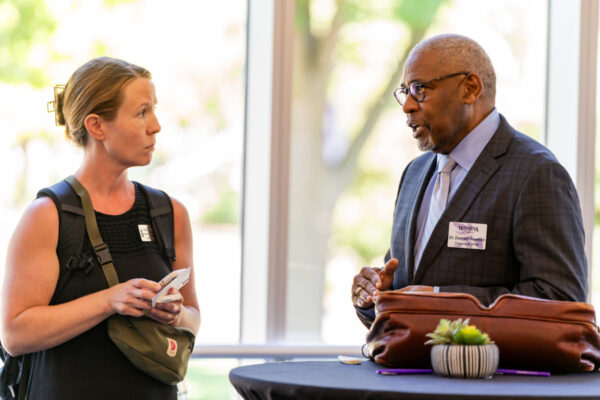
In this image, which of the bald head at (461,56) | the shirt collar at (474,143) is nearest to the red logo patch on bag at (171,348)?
the shirt collar at (474,143)

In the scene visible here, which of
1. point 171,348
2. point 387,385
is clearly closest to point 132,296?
point 171,348

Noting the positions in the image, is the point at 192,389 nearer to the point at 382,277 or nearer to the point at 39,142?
the point at 39,142

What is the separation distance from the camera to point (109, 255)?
2268 millimetres

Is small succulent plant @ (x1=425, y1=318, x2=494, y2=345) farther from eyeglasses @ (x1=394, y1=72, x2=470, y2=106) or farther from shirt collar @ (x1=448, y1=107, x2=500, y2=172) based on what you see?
eyeglasses @ (x1=394, y1=72, x2=470, y2=106)

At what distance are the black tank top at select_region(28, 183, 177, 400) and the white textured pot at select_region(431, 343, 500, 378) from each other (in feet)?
3.18

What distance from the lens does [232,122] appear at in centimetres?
408

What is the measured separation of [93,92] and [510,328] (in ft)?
4.63

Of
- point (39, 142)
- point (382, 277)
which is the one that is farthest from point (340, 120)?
point (382, 277)

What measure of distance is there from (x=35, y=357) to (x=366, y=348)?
100 cm

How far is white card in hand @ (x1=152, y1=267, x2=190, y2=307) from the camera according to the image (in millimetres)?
2172

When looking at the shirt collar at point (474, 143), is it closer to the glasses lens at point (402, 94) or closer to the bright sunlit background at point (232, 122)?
the glasses lens at point (402, 94)

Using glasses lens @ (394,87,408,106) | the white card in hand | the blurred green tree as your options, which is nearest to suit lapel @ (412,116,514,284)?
glasses lens @ (394,87,408,106)

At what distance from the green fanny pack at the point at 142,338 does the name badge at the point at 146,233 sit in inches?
5.5

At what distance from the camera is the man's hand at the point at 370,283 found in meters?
2.36
